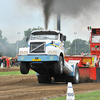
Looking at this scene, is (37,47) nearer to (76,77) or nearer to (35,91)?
(35,91)

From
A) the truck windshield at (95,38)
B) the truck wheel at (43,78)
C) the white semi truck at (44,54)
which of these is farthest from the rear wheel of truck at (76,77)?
the truck windshield at (95,38)

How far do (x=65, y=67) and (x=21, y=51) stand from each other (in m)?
2.43

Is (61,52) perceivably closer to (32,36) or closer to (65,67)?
(65,67)

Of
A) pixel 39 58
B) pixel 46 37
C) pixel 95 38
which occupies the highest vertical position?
pixel 95 38

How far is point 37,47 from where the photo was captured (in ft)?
38.4

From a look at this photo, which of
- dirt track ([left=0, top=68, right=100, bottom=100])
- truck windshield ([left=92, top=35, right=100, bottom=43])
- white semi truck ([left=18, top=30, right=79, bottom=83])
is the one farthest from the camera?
truck windshield ([left=92, top=35, right=100, bottom=43])

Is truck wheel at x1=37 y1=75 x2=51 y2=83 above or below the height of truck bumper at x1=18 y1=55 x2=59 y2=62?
below

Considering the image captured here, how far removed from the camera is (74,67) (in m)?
13.6

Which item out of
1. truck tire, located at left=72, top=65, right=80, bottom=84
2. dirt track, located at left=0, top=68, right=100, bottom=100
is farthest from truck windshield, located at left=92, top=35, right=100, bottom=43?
dirt track, located at left=0, top=68, right=100, bottom=100

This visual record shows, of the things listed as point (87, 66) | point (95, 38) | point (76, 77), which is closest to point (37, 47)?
point (76, 77)

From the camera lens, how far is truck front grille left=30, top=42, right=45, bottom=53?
38.3ft

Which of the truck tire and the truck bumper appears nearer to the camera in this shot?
the truck bumper

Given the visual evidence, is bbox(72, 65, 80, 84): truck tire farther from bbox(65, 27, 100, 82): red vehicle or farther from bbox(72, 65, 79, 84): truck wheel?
bbox(65, 27, 100, 82): red vehicle

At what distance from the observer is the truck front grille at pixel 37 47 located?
1167cm
